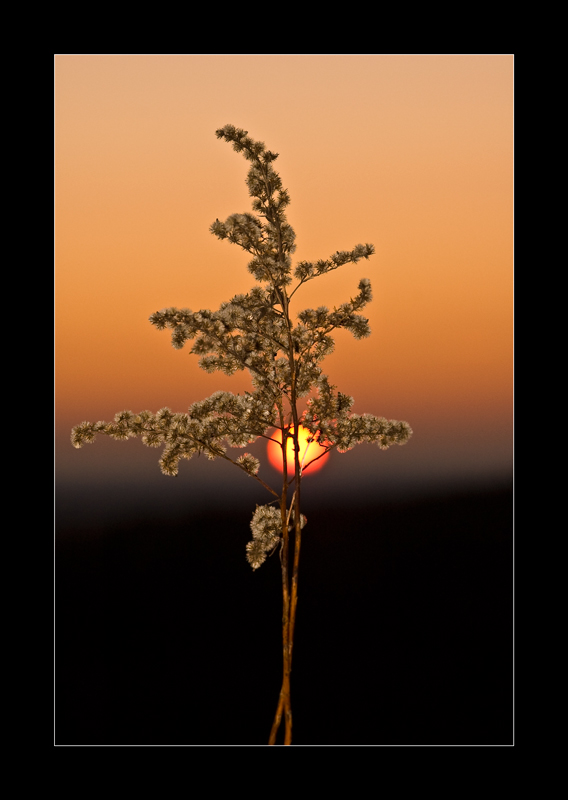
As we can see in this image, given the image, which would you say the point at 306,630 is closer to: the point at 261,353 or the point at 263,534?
the point at 263,534

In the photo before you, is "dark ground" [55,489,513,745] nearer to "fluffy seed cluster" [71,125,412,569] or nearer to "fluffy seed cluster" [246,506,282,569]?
Answer: "fluffy seed cluster" [246,506,282,569]

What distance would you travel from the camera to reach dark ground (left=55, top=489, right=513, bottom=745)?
4.82m

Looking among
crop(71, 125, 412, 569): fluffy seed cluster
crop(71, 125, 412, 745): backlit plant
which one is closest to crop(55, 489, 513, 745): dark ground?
crop(71, 125, 412, 745): backlit plant

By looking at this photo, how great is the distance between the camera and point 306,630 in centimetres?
488

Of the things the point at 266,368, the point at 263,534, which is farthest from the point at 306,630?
the point at 266,368

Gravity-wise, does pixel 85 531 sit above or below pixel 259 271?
below

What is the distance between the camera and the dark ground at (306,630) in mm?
4816

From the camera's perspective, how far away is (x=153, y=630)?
194 inches

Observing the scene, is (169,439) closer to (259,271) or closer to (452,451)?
(259,271)

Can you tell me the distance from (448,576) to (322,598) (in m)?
1.02

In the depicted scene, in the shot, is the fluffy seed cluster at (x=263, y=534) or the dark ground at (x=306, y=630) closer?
the fluffy seed cluster at (x=263, y=534)

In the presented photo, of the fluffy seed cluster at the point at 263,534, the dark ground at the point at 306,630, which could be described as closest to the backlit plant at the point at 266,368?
the fluffy seed cluster at the point at 263,534

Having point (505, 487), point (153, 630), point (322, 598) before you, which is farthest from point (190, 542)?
point (505, 487)

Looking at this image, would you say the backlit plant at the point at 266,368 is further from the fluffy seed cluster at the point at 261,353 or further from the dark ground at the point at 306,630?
the dark ground at the point at 306,630
